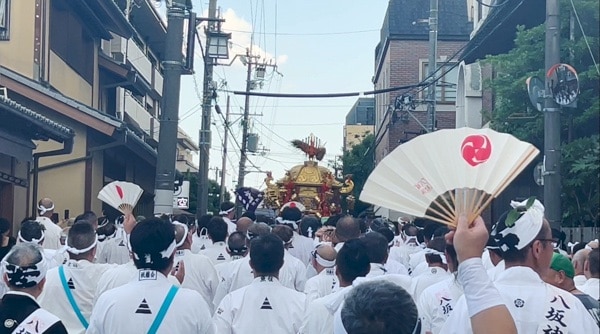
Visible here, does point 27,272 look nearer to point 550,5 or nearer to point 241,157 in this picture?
point 550,5

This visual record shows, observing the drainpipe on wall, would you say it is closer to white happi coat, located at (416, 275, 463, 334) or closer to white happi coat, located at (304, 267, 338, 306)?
white happi coat, located at (304, 267, 338, 306)

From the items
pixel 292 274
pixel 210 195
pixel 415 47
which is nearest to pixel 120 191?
pixel 292 274

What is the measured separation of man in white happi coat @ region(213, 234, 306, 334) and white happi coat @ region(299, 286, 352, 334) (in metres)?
0.39

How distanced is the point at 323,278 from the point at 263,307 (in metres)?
1.01

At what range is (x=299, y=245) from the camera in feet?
37.5

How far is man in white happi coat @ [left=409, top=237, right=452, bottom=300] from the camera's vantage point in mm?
7227

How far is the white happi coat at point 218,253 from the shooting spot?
10.0 metres

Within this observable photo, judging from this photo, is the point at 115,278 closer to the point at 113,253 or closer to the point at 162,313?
the point at 162,313

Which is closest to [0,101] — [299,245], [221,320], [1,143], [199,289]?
[1,143]

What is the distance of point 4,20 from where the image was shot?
49.6 feet

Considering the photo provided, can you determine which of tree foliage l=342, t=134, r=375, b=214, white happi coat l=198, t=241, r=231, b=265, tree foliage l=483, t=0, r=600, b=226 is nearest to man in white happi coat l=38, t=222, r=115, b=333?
white happi coat l=198, t=241, r=231, b=265

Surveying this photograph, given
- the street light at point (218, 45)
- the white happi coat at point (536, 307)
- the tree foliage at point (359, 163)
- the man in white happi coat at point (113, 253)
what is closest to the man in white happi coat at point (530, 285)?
the white happi coat at point (536, 307)

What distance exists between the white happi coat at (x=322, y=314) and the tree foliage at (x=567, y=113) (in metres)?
3.73

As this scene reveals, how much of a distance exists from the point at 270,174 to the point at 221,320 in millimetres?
23433
